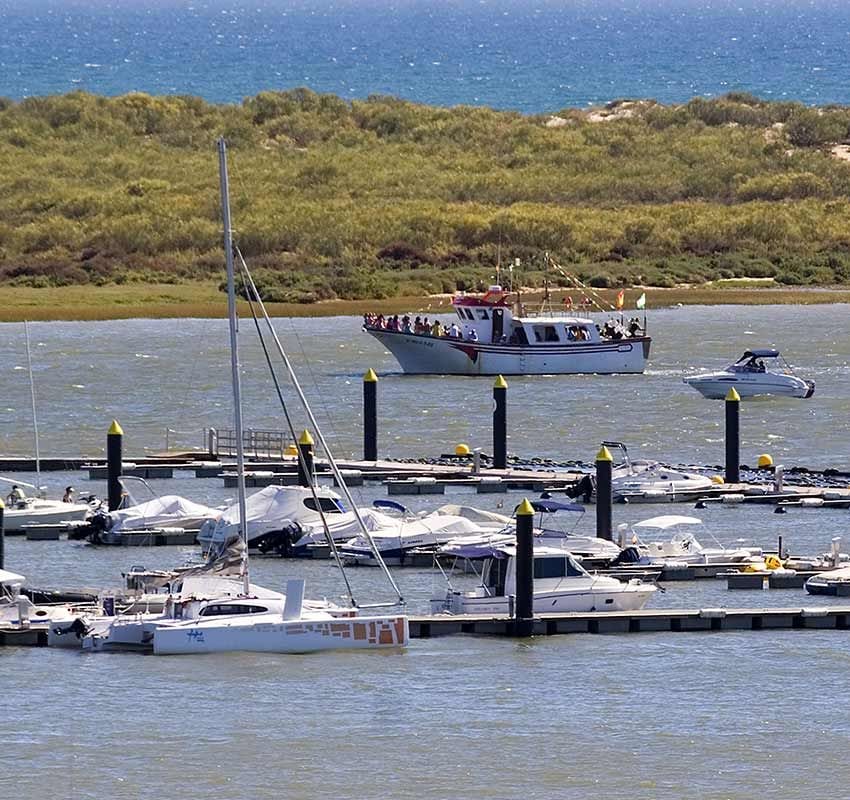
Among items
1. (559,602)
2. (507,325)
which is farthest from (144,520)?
(507,325)

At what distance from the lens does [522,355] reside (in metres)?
80.3

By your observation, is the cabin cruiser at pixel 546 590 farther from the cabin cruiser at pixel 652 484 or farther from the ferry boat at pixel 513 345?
the ferry boat at pixel 513 345

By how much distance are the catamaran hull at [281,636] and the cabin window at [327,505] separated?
943 centimetres

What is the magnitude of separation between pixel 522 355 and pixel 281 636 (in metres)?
41.6

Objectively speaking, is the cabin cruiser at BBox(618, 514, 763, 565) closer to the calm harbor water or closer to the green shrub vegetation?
the calm harbor water

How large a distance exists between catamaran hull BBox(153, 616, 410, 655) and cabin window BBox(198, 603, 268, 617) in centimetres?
29

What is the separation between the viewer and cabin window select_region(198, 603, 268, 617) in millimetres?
39562

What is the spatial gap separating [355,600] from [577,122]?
121985 mm

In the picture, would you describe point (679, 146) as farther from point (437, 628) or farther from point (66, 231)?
point (437, 628)

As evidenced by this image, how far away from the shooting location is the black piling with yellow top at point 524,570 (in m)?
40.2

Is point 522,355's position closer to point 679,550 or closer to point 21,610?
point 679,550

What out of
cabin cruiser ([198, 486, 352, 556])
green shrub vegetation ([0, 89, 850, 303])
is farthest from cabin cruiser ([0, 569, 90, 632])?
green shrub vegetation ([0, 89, 850, 303])

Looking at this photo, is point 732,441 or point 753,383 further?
point 753,383

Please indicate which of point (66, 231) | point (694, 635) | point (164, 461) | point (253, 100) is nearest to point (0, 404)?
point (164, 461)
